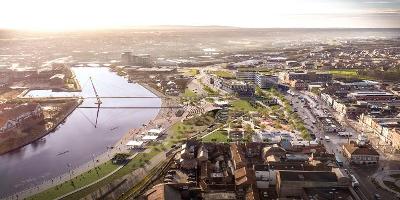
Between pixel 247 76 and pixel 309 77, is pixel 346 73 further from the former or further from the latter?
pixel 247 76

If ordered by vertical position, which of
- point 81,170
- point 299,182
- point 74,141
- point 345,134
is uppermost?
point 299,182

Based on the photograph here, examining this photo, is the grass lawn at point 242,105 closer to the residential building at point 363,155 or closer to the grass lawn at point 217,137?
the grass lawn at point 217,137

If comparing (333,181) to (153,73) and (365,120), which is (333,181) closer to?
(365,120)

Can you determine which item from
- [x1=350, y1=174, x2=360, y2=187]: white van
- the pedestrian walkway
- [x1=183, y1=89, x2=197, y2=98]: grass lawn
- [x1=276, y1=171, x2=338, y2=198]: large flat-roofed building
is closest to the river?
[x1=183, y1=89, x2=197, y2=98]: grass lawn

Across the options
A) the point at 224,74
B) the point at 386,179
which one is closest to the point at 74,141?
the point at 386,179

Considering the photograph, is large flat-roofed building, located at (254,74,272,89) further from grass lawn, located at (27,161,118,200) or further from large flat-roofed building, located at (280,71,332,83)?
grass lawn, located at (27,161,118,200)
